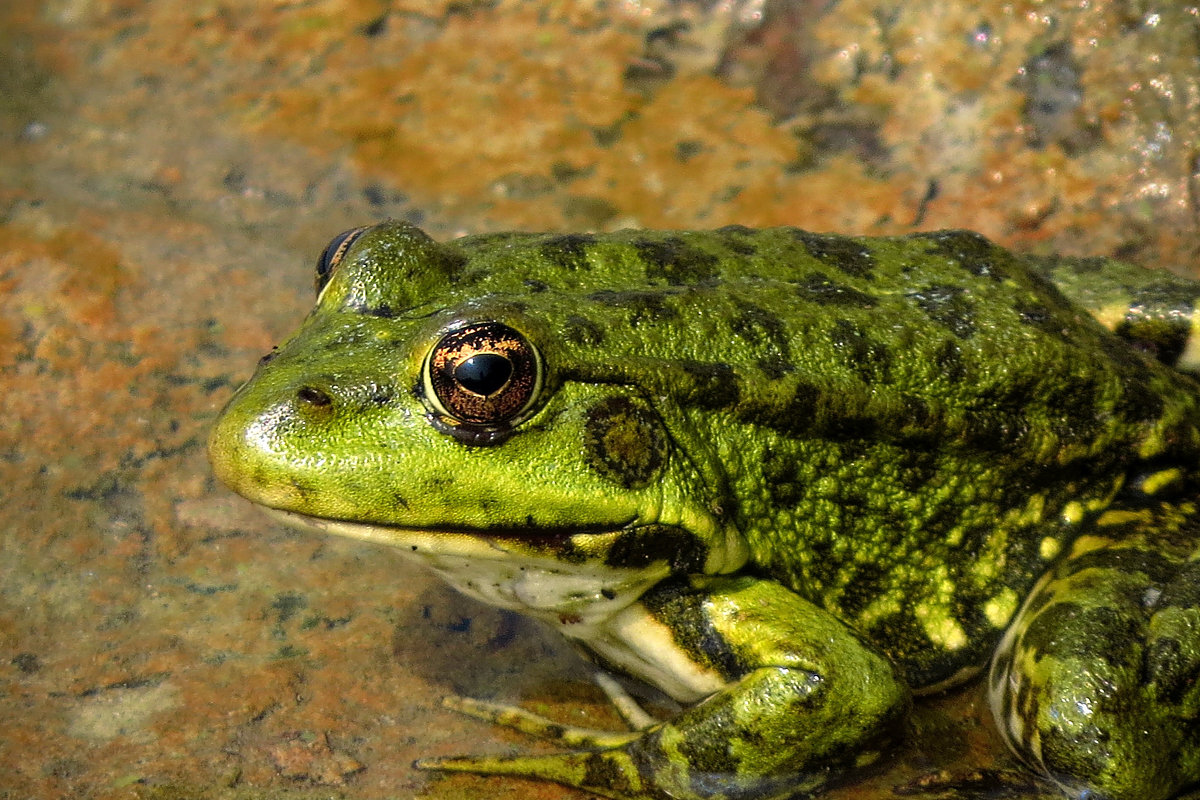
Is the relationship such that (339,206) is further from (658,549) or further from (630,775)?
(630,775)

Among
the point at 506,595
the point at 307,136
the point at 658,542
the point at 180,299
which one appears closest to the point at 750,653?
the point at 658,542

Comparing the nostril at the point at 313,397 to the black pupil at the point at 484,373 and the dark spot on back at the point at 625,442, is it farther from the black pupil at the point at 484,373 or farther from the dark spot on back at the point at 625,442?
the dark spot on back at the point at 625,442

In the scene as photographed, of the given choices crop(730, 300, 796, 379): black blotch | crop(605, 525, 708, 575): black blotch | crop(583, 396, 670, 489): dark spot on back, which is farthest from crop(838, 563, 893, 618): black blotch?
crop(583, 396, 670, 489): dark spot on back

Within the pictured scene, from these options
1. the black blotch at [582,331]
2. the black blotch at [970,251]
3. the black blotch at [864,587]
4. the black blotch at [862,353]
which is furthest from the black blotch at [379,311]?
the black blotch at [970,251]

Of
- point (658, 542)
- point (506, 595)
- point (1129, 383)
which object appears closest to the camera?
point (658, 542)

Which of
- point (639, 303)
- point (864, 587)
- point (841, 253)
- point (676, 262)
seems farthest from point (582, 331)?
point (864, 587)

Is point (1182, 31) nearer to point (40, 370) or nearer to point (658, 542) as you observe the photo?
point (658, 542)
